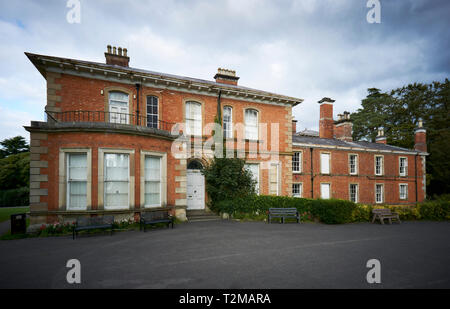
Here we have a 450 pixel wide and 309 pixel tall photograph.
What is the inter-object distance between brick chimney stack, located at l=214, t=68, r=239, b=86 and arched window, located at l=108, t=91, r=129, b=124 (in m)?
8.25

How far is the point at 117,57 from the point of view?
50.4ft

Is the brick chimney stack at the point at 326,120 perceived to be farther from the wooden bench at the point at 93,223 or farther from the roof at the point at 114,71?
the wooden bench at the point at 93,223

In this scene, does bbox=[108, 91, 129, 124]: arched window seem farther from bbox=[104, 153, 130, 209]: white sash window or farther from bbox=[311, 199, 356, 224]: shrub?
bbox=[311, 199, 356, 224]: shrub

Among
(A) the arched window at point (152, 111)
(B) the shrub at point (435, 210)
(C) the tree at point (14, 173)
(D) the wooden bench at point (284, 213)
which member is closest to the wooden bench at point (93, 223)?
(A) the arched window at point (152, 111)

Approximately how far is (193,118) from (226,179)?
4460mm

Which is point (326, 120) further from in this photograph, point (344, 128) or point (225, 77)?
point (225, 77)

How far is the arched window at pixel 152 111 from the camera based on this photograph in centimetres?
1362

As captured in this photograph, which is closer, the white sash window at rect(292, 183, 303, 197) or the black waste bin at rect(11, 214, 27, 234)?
the black waste bin at rect(11, 214, 27, 234)

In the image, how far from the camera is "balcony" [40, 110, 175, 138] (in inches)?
402

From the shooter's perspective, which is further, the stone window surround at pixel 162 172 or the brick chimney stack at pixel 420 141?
the brick chimney stack at pixel 420 141

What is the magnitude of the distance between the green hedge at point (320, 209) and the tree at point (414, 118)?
17518mm

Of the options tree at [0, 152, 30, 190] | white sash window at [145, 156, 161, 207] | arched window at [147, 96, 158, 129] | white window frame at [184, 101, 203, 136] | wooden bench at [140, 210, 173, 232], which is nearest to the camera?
wooden bench at [140, 210, 173, 232]

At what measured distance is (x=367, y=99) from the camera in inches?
1788

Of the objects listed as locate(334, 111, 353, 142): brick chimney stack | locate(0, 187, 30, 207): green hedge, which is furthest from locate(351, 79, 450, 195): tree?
locate(0, 187, 30, 207): green hedge
